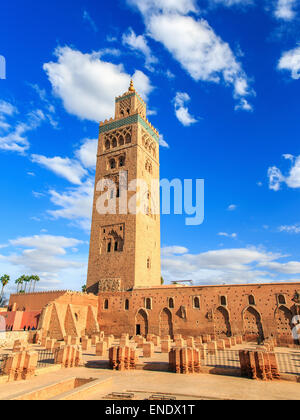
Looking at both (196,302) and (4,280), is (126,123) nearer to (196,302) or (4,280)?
(196,302)

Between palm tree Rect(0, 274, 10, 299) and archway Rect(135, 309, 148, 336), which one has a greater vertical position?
palm tree Rect(0, 274, 10, 299)

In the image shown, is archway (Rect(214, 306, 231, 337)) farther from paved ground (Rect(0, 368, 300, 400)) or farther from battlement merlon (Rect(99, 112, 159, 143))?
battlement merlon (Rect(99, 112, 159, 143))

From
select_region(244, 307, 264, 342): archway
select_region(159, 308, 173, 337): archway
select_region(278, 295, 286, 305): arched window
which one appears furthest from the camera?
select_region(159, 308, 173, 337): archway

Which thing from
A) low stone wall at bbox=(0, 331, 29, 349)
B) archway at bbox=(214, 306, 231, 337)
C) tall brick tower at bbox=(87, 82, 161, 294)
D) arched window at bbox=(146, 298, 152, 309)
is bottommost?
low stone wall at bbox=(0, 331, 29, 349)

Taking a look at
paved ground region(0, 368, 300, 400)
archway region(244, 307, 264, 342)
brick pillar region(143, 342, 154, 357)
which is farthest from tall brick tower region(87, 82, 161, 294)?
paved ground region(0, 368, 300, 400)

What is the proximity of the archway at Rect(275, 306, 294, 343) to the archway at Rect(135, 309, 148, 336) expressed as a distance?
1132 centimetres

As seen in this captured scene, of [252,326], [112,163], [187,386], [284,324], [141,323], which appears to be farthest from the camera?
[112,163]

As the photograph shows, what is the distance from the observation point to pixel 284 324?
20.2 m

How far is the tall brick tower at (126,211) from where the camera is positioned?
29016 millimetres

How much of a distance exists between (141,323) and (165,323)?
2492mm

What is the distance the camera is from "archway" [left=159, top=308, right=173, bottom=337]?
2397cm

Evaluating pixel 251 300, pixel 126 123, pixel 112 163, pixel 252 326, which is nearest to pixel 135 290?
pixel 251 300

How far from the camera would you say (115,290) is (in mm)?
27844
